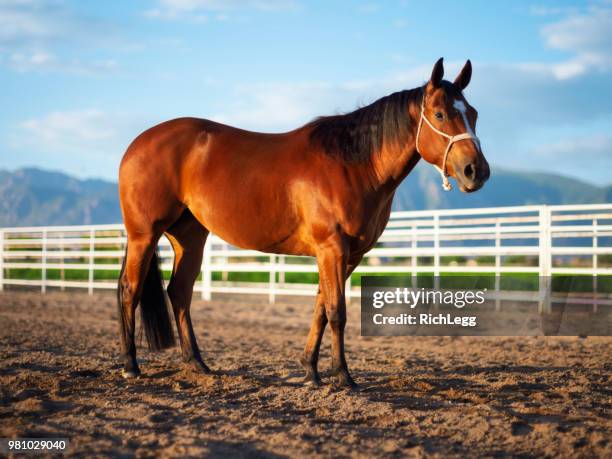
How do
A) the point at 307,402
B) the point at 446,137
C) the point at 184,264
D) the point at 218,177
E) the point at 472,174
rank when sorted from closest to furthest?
the point at 307,402
the point at 472,174
the point at 446,137
the point at 218,177
the point at 184,264

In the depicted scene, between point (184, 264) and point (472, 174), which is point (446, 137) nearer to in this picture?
point (472, 174)

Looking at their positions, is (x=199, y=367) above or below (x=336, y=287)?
below

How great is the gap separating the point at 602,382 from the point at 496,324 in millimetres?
3780

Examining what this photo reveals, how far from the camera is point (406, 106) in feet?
14.9

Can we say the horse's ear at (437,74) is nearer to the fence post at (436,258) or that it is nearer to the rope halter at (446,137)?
the rope halter at (446,137)

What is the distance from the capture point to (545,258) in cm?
945

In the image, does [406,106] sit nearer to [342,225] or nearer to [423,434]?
[342,225]

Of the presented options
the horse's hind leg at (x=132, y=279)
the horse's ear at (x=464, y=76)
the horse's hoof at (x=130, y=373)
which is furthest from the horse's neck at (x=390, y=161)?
the horse's hoof at (x=130, y=373)

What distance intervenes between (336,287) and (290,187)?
820 millimetres

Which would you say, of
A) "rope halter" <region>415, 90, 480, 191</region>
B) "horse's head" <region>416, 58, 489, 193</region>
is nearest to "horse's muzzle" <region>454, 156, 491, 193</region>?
"horse's head" <region>416, 58, 489, 193</region>

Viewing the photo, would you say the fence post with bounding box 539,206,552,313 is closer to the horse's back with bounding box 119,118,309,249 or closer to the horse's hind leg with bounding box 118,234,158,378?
the horse's back with bounding box 119,118,309,249

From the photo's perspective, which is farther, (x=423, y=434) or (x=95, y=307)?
(x=95, y=307)

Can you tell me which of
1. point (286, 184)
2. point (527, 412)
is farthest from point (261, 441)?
point (286, 184)

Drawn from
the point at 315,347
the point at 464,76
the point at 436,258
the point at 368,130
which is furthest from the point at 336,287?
the point at 436,258
